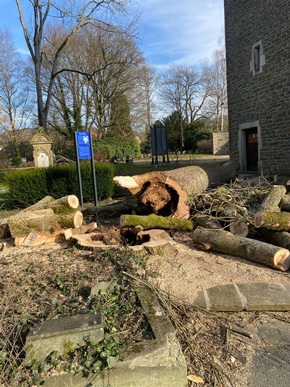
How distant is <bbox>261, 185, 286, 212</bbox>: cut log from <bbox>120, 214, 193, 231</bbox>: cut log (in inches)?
54.3

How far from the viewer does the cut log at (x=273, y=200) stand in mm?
5113

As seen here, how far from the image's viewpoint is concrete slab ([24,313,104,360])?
6.51ft

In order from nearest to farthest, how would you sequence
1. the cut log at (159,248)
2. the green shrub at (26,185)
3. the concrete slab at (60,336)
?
1. the concrete slab at (60,336)
2. the cut log at (159,248)
3. the green shrub at (26,185)

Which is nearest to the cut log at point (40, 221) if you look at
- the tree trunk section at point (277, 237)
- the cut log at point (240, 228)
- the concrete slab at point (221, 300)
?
the cut log at point (240, 228)

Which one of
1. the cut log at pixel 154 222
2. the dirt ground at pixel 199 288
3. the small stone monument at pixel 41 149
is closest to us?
the dirt ground at pixel 199 288

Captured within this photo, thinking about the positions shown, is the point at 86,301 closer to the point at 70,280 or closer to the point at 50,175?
the point at 70,280

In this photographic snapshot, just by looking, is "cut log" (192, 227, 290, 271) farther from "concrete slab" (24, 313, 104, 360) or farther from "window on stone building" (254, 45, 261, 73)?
"window on stone building" (254, 45, 261, 73)

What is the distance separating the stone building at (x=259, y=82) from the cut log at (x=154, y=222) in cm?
701

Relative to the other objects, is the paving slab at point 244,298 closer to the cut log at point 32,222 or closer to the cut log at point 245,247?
the cut log at point 245,247

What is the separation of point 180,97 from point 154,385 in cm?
4520

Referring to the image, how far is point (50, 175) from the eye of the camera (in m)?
9.42

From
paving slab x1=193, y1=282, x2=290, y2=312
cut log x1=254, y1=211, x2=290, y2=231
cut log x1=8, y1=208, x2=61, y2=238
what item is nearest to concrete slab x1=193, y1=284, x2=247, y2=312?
paving slab x1=193, y1=282, x2=290, y2=312

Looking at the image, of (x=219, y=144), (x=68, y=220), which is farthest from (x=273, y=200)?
(x=219, y=144)

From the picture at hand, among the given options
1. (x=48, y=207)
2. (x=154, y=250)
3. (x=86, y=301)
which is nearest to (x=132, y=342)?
(x=86, y=301)
